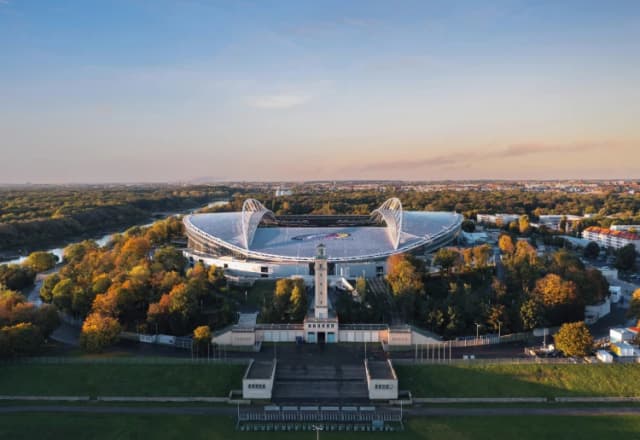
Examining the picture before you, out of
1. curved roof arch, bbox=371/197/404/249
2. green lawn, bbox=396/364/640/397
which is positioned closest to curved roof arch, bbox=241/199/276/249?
curved roof arch, bbox=371/197/404/249

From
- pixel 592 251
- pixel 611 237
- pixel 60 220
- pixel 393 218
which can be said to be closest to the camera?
pixel 393 218

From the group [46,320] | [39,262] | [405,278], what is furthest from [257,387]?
[39,262]

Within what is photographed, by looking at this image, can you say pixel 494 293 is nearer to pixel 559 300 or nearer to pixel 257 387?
pixel 559 300

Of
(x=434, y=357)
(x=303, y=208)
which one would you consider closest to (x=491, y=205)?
(x=303, y=208)

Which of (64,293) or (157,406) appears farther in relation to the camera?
(64,293)

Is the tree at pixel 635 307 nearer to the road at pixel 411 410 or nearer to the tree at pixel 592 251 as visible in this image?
the road at pixel 411 410

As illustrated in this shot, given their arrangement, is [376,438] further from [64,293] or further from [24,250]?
[24,250]

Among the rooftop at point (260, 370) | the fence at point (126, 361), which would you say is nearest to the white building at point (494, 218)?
the rooftop at point (260, 370)
